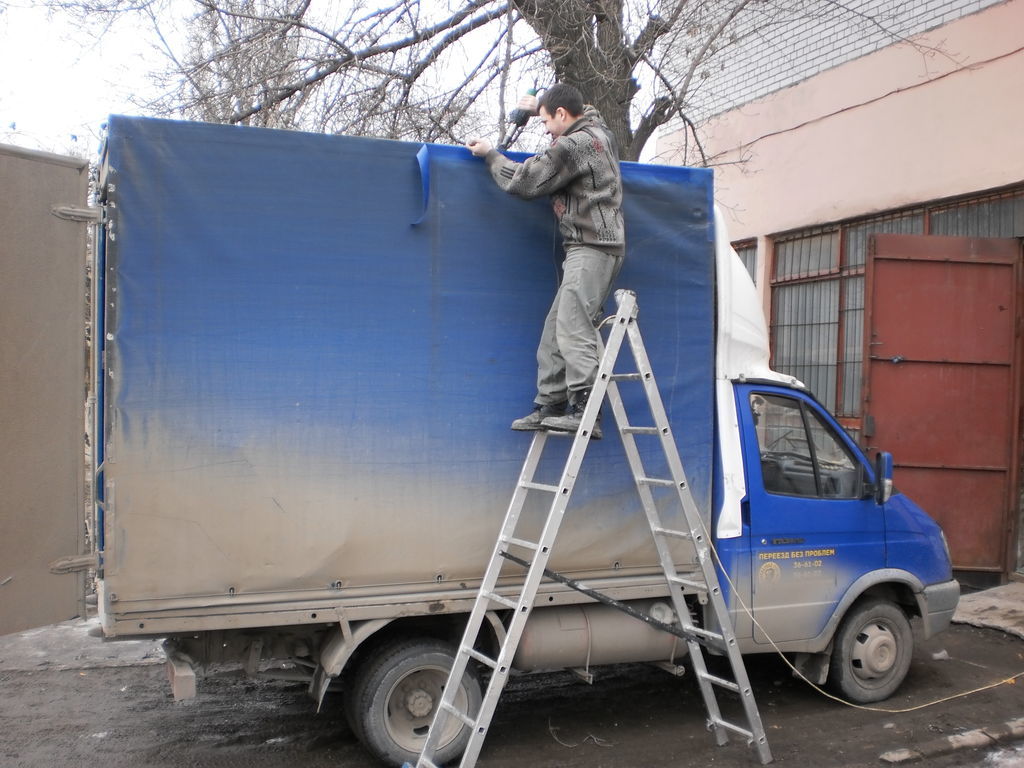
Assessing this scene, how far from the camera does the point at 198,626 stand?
404cm

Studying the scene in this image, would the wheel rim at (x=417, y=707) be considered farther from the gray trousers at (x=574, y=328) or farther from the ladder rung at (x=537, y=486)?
the gray trousers at (x=574, y=328)

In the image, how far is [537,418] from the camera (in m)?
4.48

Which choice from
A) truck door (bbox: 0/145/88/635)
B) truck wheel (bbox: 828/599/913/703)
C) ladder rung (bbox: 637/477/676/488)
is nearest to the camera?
truck door (bbox: 0/145/88/635)

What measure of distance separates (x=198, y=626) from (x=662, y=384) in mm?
2677

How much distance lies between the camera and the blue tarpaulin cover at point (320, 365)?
402 cm

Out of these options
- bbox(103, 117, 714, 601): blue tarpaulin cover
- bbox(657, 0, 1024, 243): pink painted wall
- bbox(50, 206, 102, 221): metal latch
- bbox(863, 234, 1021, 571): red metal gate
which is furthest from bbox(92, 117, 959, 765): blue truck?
bbox(657, 0, 1024, 243): pink painted wall

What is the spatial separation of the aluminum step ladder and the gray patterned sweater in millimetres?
370

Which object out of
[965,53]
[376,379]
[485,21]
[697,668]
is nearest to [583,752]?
[697,668]

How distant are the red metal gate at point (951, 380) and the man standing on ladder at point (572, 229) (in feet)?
16.1

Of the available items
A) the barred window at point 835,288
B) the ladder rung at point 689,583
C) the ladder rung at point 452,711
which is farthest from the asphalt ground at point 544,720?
the barred window at point 835,288

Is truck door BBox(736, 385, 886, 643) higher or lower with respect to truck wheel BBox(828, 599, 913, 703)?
higher

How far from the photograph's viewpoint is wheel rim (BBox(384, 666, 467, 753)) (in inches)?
181

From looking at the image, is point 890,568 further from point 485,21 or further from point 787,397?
point 485,21

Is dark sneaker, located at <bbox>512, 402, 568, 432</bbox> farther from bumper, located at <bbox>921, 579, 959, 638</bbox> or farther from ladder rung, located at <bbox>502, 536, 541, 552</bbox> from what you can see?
bumper, located at <bbox>921, 579, 959, 638</bbox>
